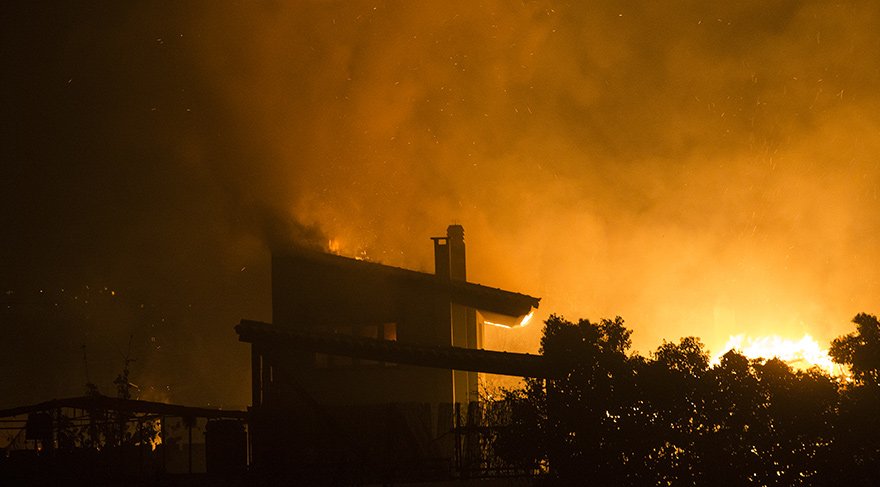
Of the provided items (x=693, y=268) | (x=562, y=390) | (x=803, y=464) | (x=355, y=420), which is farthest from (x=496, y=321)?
(x=693, y=268)

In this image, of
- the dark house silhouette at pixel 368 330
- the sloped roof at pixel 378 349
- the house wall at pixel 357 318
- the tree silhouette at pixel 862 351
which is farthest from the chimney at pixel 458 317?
the tree silhouette at pixel 862 351

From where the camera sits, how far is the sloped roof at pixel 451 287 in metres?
27.0

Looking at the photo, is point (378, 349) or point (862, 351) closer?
point (862, 351)

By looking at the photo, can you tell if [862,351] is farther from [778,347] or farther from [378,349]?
A: [778,347]

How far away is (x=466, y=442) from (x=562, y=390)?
2.58 metres

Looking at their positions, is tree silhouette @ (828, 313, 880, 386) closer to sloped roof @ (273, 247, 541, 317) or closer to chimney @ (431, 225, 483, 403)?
sloped roof @ (273, 247, 541, 317)

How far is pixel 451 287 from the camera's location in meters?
27.0

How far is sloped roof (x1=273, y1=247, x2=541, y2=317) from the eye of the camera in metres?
27.0

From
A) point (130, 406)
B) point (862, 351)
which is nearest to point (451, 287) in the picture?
point (130, 406)

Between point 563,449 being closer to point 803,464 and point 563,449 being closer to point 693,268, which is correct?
point 803,464

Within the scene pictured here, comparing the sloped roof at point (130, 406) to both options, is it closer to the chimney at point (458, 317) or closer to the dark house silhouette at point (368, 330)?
the dark house silhouette at point (368, 330)

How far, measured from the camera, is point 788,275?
1768 inches

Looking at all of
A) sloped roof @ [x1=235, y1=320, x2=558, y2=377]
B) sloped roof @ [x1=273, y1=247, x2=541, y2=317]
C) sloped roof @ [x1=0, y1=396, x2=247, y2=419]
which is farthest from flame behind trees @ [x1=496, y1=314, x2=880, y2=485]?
sloped roof @ [x1=273, y1=247, x2=541, y2=317]

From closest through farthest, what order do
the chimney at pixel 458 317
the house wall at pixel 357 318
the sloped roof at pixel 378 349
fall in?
the sloped roof at pixel 378 349 → the house wall at pixel 357 318 → the chimney at pixel 458 317
